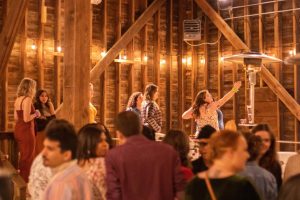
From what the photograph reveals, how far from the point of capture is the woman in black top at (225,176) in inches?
90.7

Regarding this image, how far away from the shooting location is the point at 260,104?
10.8 metres

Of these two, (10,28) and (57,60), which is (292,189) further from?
(57,60)

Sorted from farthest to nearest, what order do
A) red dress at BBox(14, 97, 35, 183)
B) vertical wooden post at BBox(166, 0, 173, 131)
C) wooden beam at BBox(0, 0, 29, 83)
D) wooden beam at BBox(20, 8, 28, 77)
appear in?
1. vertical wooden post at BBox(166, 0, 173, 131)
2. wooden beam at BBox(20, 8, 28, 77)
3. wooden beam at BBox(0, 0, 29, 83)
4. red dress at BBox(14, 97, 35, 183)

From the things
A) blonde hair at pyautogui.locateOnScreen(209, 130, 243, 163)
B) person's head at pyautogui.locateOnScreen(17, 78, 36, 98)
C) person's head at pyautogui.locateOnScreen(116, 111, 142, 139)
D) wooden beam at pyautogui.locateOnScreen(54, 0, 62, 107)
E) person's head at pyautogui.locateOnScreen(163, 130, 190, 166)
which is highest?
wooden beam at pyautogui.locateOnScreen(54, 0, 62, 107)

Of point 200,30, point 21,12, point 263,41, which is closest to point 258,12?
point 263,41

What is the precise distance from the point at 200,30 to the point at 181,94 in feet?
5.19

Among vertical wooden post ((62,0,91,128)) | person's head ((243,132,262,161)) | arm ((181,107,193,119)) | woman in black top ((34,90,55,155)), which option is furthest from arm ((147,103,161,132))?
person's head ((243,132,262,161))

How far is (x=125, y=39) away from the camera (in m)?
10.5

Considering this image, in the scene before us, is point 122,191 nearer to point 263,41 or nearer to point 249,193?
point 249,193

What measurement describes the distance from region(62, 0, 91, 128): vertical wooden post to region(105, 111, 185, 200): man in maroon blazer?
1.95m

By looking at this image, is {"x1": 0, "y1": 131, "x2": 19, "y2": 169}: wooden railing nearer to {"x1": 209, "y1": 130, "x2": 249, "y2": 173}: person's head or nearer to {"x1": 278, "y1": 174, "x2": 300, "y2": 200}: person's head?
{"x1": 209, "y1": 130, "x2": 249, "y2": 173}: person's head

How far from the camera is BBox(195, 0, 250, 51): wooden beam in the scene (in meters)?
10.6

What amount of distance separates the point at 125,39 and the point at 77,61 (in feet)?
18.4

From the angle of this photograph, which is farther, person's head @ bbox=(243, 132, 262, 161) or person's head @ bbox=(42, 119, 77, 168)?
person's head @ bbox=(243, 132, 262, 161)
